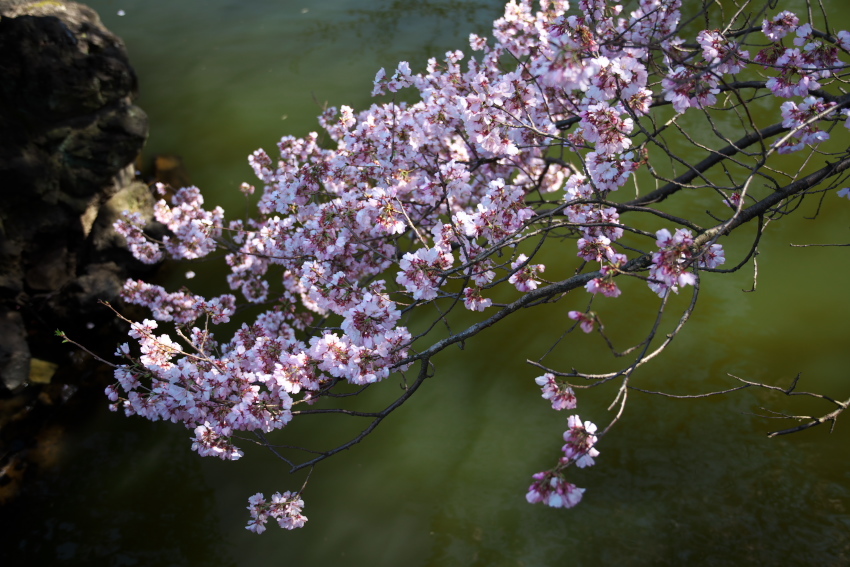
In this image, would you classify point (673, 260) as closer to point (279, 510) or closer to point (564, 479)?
point (564, 479)

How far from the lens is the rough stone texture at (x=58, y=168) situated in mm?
5258

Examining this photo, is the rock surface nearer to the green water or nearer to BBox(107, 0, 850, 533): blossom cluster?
the green water

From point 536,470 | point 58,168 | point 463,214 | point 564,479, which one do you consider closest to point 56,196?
point 58,168

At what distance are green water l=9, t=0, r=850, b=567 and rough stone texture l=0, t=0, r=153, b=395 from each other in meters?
1.04

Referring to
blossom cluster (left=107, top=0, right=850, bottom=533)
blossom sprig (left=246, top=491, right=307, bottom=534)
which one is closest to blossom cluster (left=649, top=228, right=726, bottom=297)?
blossom cluster (left=107, top=0, right=850, bottom=533)

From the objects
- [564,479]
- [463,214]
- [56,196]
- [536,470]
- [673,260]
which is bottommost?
[536,470]

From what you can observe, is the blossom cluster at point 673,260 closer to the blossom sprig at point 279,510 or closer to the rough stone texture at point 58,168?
the blossom sprig at point 279,510

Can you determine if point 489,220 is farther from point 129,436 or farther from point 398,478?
point 129,436

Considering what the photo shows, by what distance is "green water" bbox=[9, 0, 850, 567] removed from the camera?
12.9 feet

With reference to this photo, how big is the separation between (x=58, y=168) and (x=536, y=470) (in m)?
4.45

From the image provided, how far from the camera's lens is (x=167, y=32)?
8570mm

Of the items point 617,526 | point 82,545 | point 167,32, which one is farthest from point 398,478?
point 167,32

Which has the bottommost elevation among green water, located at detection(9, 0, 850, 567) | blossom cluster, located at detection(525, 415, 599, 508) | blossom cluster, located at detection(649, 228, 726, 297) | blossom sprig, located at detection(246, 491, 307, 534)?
green water, located at detection(9, 0, 850, 567)

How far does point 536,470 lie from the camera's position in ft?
14.4
